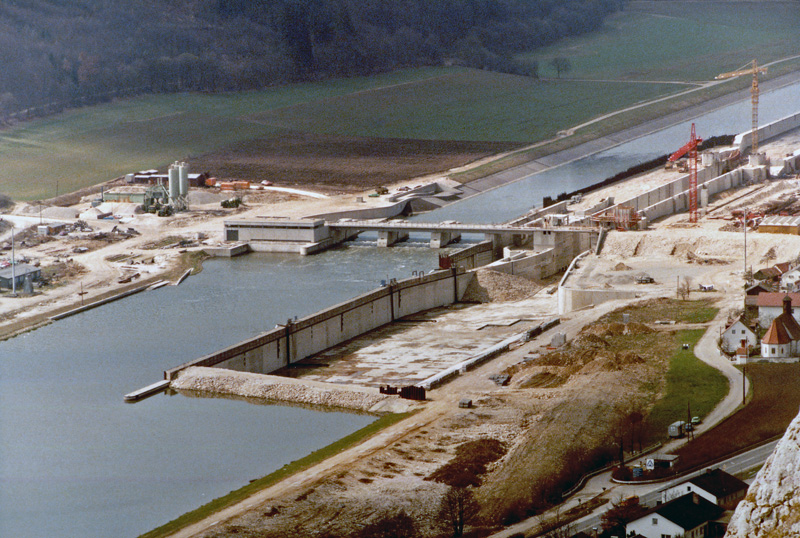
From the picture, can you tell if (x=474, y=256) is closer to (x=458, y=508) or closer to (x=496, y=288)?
(x=496, y=288)

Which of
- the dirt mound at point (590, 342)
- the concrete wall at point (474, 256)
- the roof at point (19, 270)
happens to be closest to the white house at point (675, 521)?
the dirt mound at point (590, 342)

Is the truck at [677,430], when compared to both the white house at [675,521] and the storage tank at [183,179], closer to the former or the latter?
the white house at [675,521]

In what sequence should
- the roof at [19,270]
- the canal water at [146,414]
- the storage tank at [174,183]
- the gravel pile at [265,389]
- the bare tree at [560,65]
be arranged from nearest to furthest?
1. the canal water at [146,414]
2. the gravel pile at [265,389]
3. the roof at [19,270]
4. the storage tank at [174,183]
5. the bare tree at [560,65]

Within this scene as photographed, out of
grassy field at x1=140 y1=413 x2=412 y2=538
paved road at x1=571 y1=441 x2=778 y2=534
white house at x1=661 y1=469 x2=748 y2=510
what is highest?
white house at x1=661 y1=469 x2=748 y2=510

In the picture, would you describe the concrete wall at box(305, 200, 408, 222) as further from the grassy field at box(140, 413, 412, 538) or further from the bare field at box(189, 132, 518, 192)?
the grassy field at box(140, 413, 412, 538)

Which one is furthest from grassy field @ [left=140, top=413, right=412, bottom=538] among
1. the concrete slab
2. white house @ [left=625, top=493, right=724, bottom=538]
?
white house @ [left=625, top=493, right=724, bottom=538]

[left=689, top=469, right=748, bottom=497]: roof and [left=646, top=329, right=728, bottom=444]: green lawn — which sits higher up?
[left=689, top=469, right=748, bottom=497]: roof

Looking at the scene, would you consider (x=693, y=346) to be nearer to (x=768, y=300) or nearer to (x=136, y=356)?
(x=768, y=300)
